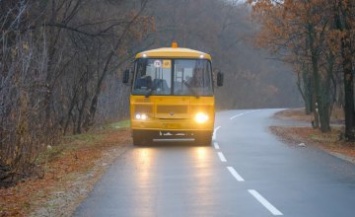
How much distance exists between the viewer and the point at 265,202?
1105 cm

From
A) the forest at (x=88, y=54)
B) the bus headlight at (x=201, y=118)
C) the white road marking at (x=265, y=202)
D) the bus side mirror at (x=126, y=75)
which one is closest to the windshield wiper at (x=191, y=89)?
the bus headlight at (x=201, y=118)

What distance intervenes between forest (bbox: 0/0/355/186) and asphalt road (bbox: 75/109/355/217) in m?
2.49

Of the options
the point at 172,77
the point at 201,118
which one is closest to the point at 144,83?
the point at 172,77

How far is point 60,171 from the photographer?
16453 mm

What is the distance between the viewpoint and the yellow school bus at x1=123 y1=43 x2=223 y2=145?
21.9m

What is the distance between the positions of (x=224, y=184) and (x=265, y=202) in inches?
91.4

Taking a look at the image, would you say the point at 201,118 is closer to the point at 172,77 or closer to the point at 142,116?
the point at 172,77

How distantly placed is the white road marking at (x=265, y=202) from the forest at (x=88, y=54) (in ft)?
18.3

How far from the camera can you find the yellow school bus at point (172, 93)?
21.9 m

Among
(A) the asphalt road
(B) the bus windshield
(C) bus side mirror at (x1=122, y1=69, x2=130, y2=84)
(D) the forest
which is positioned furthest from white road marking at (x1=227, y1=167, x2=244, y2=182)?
(C) bus side mirror at (x1=122, y1=69, x2=130, y2=84)

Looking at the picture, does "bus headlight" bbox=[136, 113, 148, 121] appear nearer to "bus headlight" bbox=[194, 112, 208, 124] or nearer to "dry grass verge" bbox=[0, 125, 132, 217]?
"dry grass verge" bbox=[0, 125, 132, 217]

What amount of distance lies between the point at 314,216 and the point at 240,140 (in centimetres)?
1603

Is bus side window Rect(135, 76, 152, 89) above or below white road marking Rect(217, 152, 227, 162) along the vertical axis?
above

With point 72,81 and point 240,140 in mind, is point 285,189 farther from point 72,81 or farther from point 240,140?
point 72,81
